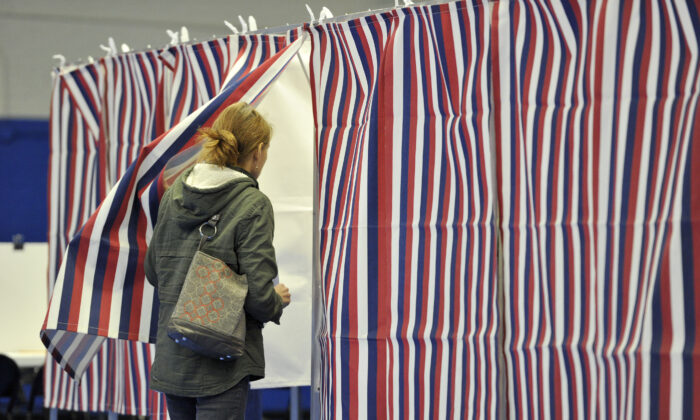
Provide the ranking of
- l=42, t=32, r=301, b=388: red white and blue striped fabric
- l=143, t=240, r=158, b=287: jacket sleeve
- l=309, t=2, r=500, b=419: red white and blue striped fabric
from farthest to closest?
l=42, t=32, r=301, b=388: red white and blue striped fabric < l=309, t=2, r=500, b=419: red white and blue striped fabric < l=143, t=240, r=158, b=287: jacket sleeve

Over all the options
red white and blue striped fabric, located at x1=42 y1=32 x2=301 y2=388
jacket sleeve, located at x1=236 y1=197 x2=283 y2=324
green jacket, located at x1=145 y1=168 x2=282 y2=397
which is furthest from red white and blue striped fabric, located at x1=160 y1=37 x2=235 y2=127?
jacket sleeve, located at x1=236 y1=197 x2=283 y2=324

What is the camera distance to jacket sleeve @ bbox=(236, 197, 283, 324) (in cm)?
217

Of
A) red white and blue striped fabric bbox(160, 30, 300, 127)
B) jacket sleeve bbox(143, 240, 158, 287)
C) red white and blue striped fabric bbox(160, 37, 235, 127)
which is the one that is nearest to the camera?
jacket sleeve bbox(143, 240, 158, 287)

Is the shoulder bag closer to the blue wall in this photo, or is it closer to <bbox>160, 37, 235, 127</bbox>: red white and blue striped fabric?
<bbox>160, 37, 235, 127</bbox>: red white and blue striped fabric

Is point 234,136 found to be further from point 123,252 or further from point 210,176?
point 123,252

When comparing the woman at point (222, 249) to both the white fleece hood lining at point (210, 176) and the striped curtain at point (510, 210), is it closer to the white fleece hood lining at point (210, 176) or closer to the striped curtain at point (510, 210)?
the white fleece hood lining at point (210, 176)

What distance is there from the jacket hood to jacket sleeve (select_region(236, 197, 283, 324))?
98 mm

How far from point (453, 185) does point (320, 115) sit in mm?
605

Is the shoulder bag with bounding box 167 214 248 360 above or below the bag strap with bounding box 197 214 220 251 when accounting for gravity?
below

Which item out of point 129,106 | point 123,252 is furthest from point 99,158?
point 123,252

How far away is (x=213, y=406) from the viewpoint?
7.14 feet

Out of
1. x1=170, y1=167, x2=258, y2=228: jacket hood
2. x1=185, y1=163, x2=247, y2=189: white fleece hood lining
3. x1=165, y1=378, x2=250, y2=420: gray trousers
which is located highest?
x1=185, y1=163, x2=247, y2=189: white fleece hood lining

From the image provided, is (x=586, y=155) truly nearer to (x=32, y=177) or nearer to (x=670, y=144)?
(x=670, y=144)

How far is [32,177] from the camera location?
5.79m
